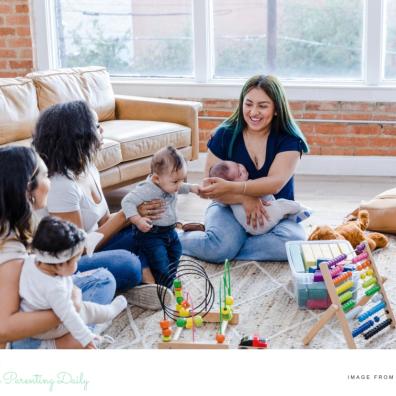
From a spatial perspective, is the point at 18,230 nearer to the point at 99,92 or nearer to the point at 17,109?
the point at 17,109

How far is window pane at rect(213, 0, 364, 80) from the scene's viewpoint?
408 centimetres

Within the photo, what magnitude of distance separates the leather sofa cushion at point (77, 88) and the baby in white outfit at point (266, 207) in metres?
1.13

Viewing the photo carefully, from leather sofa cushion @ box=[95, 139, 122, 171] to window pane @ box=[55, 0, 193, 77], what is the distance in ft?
3.82

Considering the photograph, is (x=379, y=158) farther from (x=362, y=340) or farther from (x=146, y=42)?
(x=362, y=340)

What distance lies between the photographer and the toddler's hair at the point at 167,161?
2246 mm

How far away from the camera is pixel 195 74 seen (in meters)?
4.29

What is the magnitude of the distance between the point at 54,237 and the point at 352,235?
1.53 metres

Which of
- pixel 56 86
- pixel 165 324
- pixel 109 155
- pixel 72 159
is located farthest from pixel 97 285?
pixel 56 86

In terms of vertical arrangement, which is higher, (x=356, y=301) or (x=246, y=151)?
(x=246, y=151)

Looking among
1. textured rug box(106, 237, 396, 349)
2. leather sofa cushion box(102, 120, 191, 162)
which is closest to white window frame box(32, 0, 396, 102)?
leather sofa cushion box(102, 120, 191, 162)

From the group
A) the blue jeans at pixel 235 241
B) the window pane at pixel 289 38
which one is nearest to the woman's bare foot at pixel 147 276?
the blue jeans at pixel 235 241

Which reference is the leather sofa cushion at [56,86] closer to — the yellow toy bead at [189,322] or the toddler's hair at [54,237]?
the yellow toy bead at [189,322]

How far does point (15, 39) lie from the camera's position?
170 inches
